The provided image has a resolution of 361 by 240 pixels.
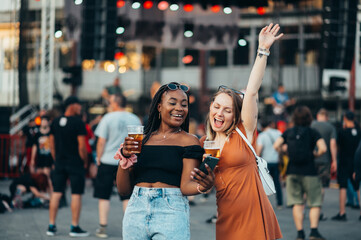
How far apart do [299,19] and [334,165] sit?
21.2 meters

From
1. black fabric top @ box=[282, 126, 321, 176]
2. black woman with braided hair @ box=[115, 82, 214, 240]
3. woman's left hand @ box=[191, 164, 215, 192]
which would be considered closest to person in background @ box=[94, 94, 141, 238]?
black fabric top @ box=[282, 126, 321, 176]

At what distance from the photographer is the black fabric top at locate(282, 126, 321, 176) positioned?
8.09 meters

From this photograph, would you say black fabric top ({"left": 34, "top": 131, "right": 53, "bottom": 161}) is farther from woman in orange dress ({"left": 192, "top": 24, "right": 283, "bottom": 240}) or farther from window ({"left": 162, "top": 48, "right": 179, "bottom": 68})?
window ({"left": 162, "top": 48, "right": 179, "bottom": 68})

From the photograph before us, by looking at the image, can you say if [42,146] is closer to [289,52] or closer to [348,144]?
[348,144]

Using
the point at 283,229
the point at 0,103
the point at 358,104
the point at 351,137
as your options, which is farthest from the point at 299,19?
the point at 283,229

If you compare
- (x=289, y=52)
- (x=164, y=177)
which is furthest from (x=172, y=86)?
(x=289, y=52)

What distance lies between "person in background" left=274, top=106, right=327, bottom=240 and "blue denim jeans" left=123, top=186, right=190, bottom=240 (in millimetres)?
4587

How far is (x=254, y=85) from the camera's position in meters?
4.13

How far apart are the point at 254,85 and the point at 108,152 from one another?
14.3 ft

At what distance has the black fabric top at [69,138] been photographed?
825cm

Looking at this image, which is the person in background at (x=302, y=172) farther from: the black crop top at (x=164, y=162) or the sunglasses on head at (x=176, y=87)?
the black crop top at (x=164, y=162)

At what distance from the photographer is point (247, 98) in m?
4.15

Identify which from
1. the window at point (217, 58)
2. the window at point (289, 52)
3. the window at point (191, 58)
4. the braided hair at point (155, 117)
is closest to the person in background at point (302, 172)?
the braided hair at point (155, 117)

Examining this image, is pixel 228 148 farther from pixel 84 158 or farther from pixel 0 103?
pixel 0 103
